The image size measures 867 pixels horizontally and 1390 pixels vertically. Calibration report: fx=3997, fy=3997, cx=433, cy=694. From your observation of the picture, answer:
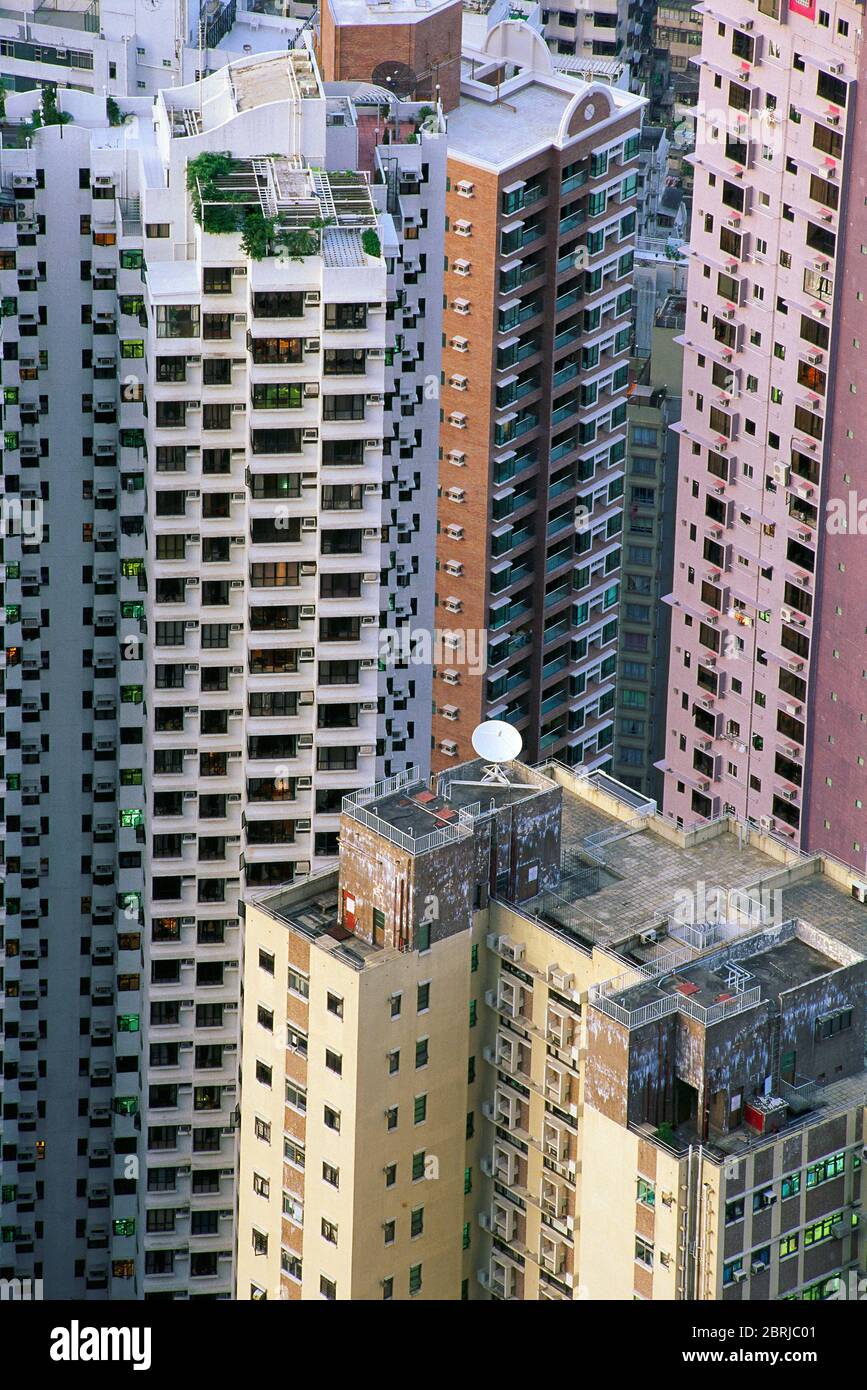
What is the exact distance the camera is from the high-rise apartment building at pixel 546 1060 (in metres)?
178

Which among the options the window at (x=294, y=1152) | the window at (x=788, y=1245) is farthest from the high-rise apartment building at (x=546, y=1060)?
the window at (x=294, y=1152)

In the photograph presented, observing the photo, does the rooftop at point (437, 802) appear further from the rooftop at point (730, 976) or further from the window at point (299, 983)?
the rooftop at point (730, 976)

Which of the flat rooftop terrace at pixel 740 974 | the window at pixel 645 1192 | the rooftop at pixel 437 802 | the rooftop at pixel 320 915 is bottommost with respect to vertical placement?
the window at pixel 645 1192

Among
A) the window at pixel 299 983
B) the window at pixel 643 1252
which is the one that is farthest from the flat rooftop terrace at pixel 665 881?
the window at pixel 643 1252

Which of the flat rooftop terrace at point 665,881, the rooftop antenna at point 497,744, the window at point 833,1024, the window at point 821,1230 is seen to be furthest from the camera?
the rooftop antenna at point 497,744

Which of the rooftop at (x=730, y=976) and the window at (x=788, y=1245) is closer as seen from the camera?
the rooftop at (x=730, y=976)

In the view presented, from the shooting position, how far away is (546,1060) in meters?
189

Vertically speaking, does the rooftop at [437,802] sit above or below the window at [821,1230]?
above

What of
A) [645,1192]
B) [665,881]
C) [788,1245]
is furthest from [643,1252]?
[665,881]

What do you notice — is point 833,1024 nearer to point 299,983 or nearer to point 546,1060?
point 546,1060

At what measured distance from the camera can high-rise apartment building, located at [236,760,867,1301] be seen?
177500 mm

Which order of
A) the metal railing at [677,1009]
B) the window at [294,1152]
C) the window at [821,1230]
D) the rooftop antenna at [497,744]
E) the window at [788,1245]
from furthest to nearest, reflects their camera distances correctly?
1. the rooftop antenna at [497,744]
2. the window at [294,1152]
3. the window at [821,1230]
4. the window at [788,1245]
5. the metal railing at [677,1009]
